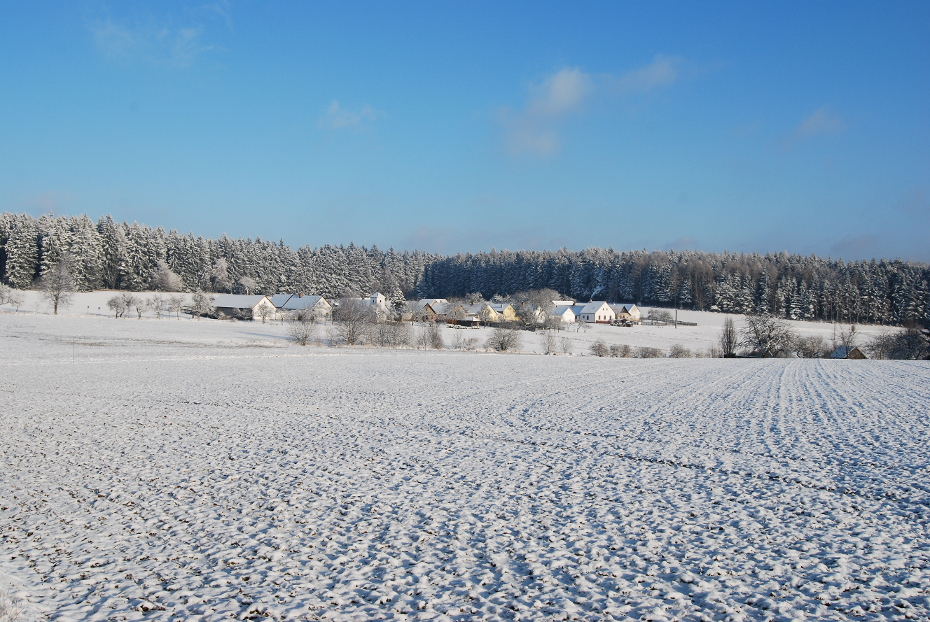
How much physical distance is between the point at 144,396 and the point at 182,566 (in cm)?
1906

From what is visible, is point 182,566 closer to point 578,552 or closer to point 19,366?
point 578,552

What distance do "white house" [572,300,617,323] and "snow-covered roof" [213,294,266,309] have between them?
63170mm

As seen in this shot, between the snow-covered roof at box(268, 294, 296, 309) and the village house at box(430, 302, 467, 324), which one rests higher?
the snow-covered roof at box(268, 294, 296, 309)

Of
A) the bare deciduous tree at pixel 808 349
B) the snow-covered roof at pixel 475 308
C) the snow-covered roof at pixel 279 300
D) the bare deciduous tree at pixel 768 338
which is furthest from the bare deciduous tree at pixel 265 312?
the bare deciduous tree at pixel 808 349

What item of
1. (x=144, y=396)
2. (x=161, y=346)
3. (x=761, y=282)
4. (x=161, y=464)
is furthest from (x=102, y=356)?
(x=761, y=282)

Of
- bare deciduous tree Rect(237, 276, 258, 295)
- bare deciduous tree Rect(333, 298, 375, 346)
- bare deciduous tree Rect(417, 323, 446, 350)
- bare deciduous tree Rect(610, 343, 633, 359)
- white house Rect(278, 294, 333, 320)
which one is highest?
bare deciduous tree Rect(237, 276, 258, 295)

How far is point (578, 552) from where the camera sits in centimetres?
786

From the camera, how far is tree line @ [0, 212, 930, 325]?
321 feet

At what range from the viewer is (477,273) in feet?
512

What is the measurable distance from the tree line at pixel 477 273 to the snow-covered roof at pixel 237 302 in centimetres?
1686

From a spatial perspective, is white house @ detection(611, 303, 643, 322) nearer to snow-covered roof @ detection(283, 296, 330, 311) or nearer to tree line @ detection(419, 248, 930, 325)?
tree line @ detection(419, 248, 930, 325)

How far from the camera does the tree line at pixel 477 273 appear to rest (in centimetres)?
9775

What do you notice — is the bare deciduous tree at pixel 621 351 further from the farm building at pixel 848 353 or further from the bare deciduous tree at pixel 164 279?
the bare deciduous tree at pixel 164 279

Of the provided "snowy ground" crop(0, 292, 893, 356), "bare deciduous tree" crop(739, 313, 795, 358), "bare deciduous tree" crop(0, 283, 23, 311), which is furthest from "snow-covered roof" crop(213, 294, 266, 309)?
"bare deciduous tree" crop(739, 313, 795, 358)
